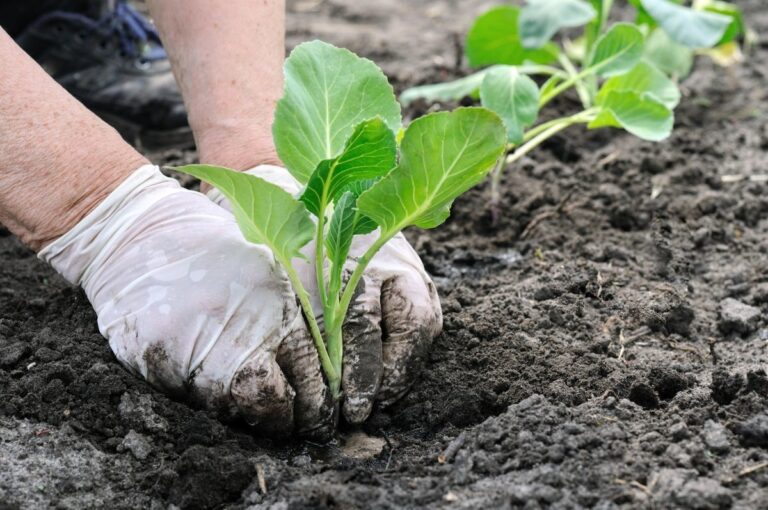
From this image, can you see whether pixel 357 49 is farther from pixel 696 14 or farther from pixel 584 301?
pixel 584 301

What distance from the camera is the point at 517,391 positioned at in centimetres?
164

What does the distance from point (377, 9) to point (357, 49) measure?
2.31 feet

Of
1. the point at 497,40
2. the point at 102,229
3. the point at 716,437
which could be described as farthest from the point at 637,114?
the point at 102,229

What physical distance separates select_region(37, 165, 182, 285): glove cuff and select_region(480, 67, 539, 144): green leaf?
0.77 meters

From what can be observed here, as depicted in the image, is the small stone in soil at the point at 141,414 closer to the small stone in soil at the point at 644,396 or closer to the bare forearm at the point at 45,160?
the bare forearm at the point at 45,160

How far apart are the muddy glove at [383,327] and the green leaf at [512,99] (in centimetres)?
55

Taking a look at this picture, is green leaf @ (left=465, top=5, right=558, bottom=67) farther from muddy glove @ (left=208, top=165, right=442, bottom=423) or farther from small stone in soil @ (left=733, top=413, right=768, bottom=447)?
small stone in soil @ (left=733, top=413, right=768, bottom=447)

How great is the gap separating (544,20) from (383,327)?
119 cm

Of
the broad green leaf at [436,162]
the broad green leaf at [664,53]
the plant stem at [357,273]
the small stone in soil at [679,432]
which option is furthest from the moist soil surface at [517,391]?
the broad green leaf at [664,53]

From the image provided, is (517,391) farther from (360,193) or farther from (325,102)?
(325,102)

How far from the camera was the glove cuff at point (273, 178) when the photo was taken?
1799mm

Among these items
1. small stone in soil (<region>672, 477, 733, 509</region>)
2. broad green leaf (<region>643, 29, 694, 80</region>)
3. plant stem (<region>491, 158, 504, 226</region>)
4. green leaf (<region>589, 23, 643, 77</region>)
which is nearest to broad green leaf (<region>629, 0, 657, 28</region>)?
broad green leaf (<region>643, 29, 694, 80</region>)

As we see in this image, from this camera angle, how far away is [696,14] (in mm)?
2578

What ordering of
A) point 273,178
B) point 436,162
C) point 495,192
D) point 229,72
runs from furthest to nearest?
point 495,192, point 229,72, point 273,178, point 436,162
